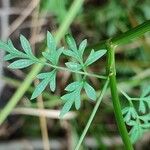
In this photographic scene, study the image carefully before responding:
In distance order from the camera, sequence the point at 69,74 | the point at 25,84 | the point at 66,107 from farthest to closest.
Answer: the point at 69,74 → the point at 25,84 → the point at 66,107

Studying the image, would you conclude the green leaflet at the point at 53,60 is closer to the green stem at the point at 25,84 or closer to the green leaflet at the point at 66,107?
the green leaflet at the point at 66,107

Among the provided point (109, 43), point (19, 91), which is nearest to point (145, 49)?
point (19, 91)

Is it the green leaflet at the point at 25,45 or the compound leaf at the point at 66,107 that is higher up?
the green leaflet at the point at 25,45

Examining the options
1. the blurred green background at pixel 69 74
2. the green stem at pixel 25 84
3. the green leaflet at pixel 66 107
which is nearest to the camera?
the green leaflet at pixel 66 107

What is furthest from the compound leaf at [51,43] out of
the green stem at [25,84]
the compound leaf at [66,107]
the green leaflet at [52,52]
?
the green stem at [25,84]

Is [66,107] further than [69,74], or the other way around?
[69,74]

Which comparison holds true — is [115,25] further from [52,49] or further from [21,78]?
[52,49]

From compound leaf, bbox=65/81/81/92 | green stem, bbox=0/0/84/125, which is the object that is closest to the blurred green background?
green stem, bbox=0/0/84/125

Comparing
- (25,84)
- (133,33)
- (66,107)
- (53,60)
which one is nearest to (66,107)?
(66,107)

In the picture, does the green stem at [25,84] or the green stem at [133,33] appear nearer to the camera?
the green stem at [133,33]

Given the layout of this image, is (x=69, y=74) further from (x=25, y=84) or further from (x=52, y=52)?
(x=52, y=52)

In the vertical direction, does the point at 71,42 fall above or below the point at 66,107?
above
